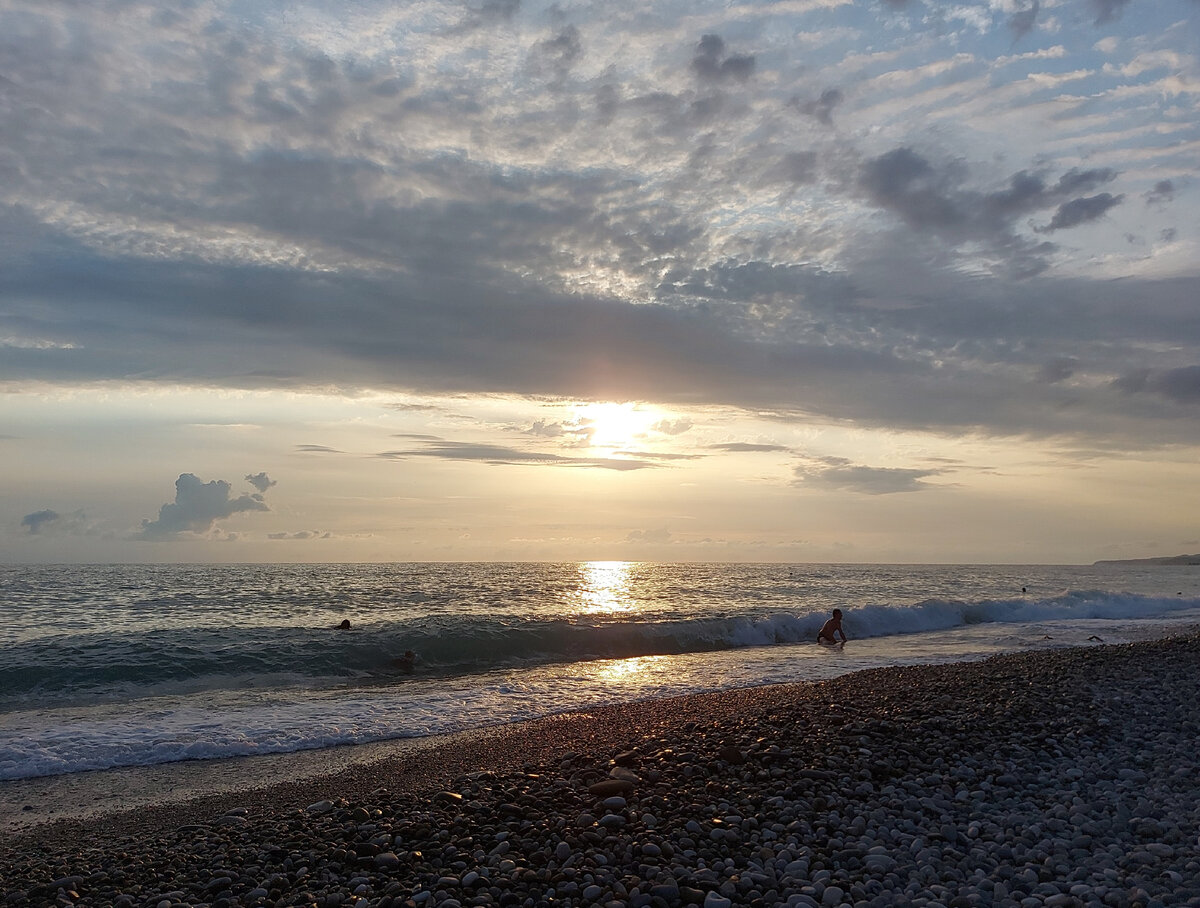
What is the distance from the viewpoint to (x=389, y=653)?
24359 millimetres

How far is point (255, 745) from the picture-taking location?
13383 millimetres

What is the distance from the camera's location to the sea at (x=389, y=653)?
14.6 m

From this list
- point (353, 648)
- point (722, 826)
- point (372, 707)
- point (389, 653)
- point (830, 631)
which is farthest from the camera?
point (830, 631)

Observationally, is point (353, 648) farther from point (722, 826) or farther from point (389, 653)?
point (722, 826)

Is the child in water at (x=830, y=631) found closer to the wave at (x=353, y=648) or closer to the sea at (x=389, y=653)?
the sea at (x=389, y=653)

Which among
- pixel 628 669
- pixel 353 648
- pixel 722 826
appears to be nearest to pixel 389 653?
pixel 353 648

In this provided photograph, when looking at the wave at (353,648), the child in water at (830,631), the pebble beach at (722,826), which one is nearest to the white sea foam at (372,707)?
the child in water at (830,631)

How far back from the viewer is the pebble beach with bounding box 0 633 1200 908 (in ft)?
20.3

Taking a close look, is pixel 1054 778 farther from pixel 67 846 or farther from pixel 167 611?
pixel 167 611

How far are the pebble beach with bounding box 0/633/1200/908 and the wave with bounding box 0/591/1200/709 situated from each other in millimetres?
10947

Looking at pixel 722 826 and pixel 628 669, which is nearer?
pixel 722 826

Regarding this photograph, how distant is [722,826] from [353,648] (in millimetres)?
19351

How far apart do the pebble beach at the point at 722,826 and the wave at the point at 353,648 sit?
35.9 feet

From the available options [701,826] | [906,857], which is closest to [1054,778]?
[906,857]
